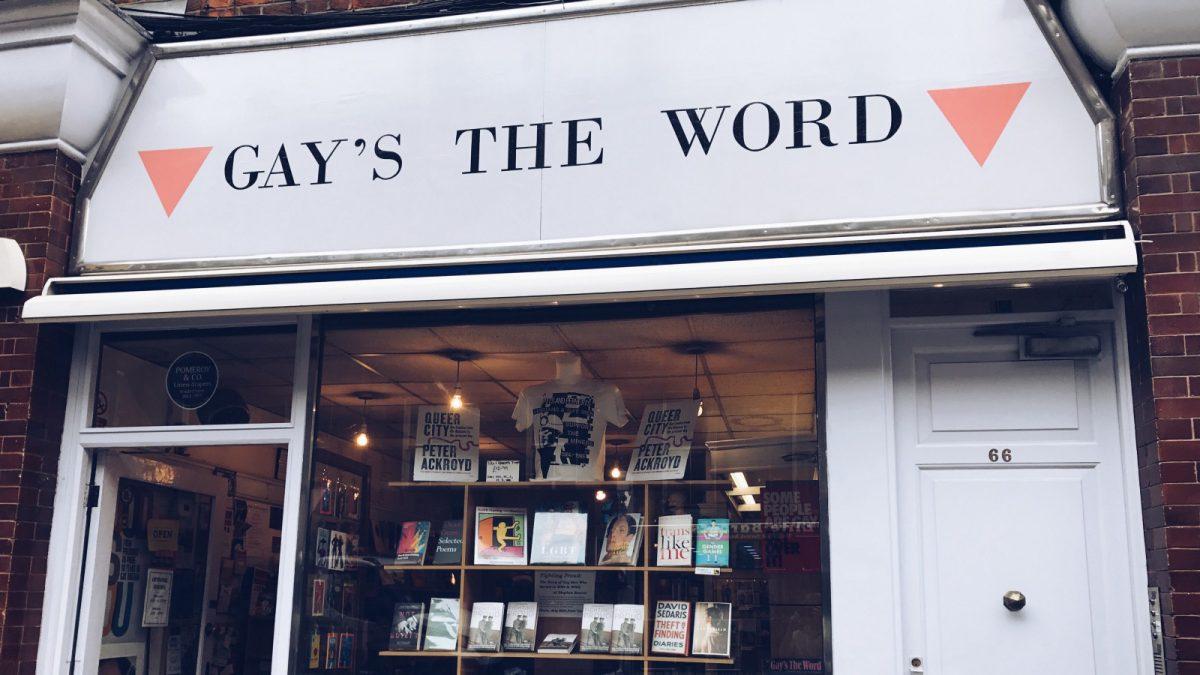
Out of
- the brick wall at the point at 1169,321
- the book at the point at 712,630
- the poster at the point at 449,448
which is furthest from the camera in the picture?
the poster at the point at 449,448

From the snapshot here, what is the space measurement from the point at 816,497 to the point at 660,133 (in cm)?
184

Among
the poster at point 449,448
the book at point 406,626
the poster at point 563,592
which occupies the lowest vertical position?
the book at point 406,626

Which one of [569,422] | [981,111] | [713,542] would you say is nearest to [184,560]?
[569,422]

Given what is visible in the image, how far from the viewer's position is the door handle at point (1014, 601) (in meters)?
4.53

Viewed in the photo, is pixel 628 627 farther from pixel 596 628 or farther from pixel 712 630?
pixel 712 630

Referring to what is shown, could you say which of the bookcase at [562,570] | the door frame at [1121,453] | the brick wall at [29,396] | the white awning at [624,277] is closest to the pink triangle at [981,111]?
the white awning at [624,277]

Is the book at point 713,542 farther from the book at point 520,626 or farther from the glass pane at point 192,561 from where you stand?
the glass pane at point 192,561

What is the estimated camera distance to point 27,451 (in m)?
5.30

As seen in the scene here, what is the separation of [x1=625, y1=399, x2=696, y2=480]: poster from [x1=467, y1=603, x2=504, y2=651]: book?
957 millimetres

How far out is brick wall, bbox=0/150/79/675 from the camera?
5.24 metres

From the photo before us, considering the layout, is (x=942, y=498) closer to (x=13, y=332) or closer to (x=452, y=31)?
(x=452, y=31)

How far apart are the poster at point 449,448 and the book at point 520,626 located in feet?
2.31

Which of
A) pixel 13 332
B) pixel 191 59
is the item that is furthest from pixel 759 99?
pixel 13 332

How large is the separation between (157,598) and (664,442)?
3.31 meters
